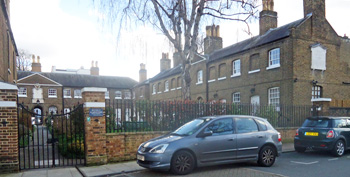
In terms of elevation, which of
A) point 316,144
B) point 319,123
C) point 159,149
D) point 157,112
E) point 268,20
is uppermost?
point 268,20

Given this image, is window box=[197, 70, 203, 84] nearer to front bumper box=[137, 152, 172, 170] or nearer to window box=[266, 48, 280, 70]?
window box=[266, 48, 280, 70]

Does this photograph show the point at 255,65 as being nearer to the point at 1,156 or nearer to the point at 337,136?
the point at 337,136

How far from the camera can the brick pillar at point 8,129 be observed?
7574 millimetres

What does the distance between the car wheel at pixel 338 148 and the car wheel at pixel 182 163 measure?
235 inches

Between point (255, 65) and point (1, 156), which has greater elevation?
point (255, 65)

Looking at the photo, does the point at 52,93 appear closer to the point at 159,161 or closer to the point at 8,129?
the point at 8,129

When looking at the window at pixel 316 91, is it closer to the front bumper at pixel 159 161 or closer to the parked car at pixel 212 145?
the parked car at pixel 212 145

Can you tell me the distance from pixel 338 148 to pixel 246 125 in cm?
435

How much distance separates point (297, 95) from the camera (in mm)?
17328

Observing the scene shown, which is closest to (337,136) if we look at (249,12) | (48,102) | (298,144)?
(298,144)

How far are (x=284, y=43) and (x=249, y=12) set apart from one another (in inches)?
249

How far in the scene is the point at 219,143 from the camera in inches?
293

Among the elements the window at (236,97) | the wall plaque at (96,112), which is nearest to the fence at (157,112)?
the wall plaque at (96,112)

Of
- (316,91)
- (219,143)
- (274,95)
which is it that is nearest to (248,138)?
(219,143)
